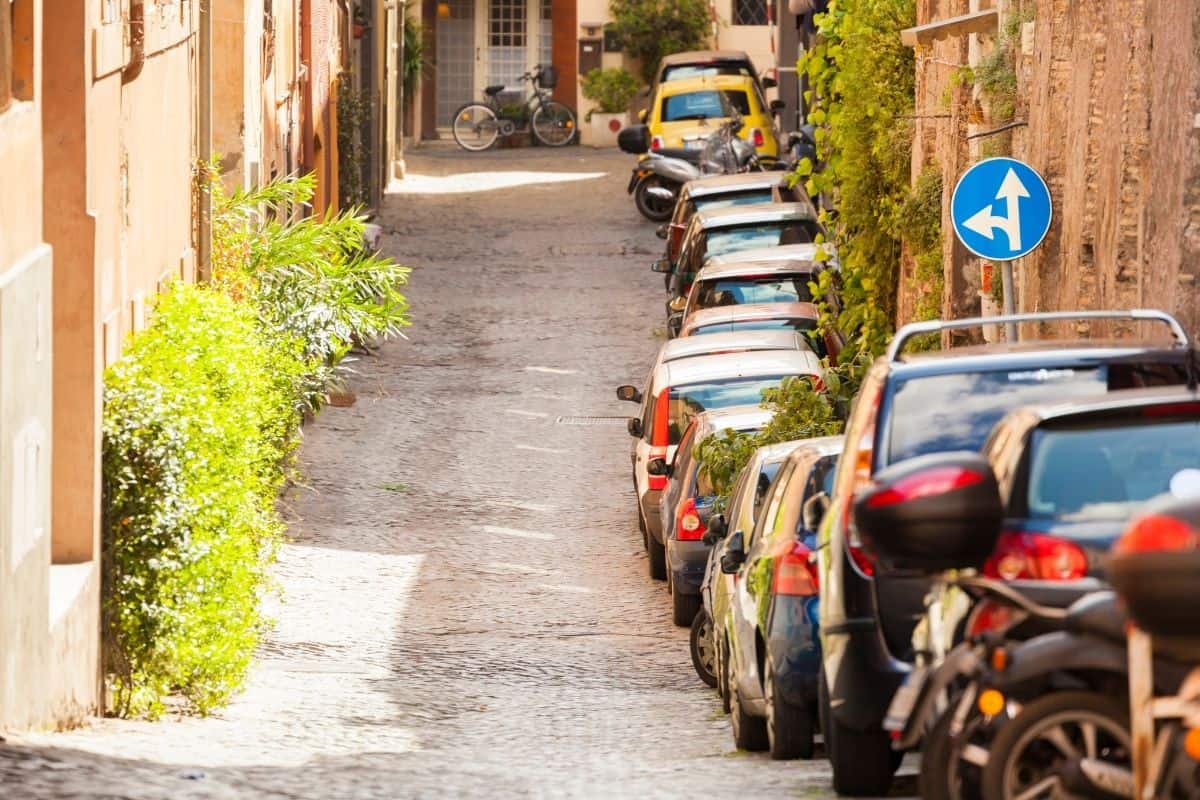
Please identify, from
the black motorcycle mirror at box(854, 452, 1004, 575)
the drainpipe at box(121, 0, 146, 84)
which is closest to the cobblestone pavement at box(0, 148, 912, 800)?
the black motorcycle mirror at box(854, 452, 1004, 575)

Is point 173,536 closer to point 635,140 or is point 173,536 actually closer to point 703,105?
point 703,105

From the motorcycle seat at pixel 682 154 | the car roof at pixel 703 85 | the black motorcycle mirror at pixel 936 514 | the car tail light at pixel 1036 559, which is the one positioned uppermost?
the car roof at pixel 703 85

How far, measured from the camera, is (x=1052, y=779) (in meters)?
6.05

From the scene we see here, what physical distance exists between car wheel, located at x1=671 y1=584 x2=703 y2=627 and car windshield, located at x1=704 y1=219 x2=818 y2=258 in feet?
36.5

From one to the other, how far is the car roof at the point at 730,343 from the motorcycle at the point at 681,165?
1619 cm

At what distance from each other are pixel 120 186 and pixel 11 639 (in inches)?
209

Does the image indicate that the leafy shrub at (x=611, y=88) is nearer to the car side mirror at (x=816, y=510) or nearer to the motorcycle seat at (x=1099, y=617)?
the car side mirror at (x=816, y=510)

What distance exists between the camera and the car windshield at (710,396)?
→ 19.2 m

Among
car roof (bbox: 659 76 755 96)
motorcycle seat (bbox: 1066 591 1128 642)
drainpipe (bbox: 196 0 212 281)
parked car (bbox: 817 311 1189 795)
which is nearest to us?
motorcycle seat (bbox: 1066 591 1128 642)

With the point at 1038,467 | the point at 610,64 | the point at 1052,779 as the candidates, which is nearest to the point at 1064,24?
the point at 1038,467

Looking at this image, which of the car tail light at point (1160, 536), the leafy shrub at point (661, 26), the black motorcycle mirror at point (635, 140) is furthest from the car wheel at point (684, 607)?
the leafy shrub at point (661, 26)

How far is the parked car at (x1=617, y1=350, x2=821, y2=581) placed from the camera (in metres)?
18.8

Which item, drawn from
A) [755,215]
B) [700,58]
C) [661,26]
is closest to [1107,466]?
[755,215]

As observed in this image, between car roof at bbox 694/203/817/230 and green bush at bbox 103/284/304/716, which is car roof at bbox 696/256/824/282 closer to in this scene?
car roof at bbox 694/203/817/230
